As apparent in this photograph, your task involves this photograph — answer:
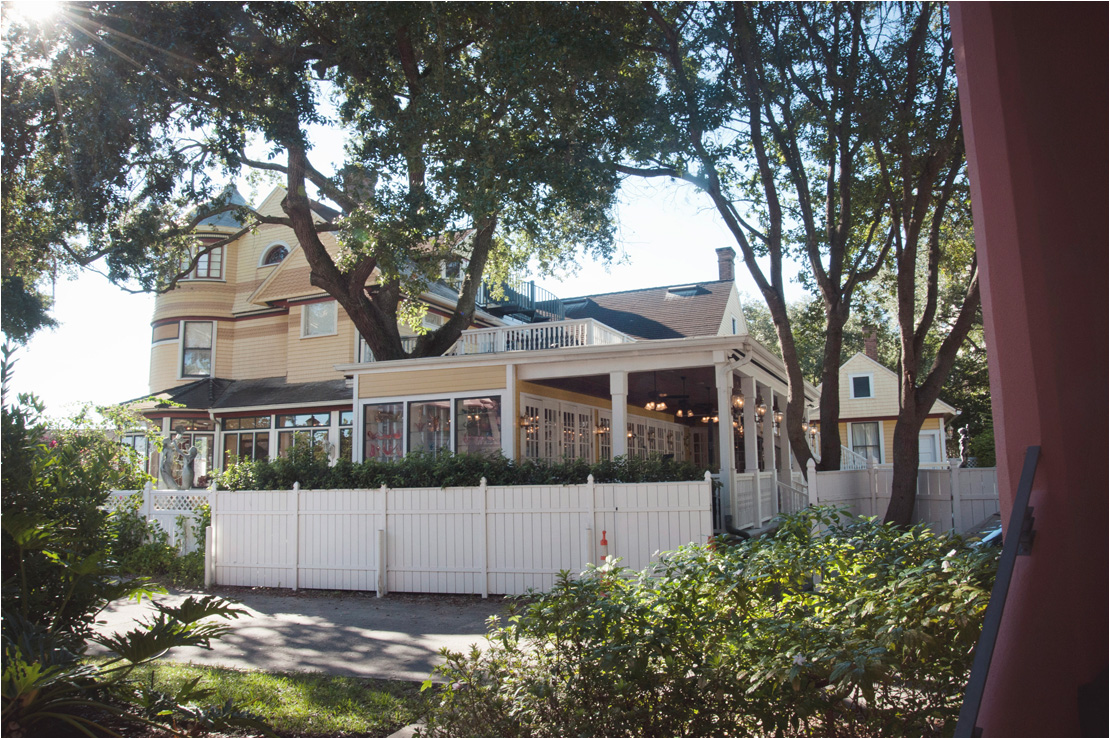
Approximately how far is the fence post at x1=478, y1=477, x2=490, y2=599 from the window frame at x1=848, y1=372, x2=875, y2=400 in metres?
24.3

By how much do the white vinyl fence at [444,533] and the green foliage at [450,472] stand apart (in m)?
0.64

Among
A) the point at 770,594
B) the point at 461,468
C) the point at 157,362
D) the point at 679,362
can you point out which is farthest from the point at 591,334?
the point at 157,362

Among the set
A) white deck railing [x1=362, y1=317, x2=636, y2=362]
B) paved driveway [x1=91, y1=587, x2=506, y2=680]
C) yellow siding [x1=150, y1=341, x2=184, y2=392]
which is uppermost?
yellow siding [x1=150, y1=341, x2=184, y2=392]

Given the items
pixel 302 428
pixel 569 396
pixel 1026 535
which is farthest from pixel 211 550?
pixel 1026 535

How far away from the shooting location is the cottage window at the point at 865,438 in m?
30.3

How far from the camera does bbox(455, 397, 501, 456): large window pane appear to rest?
48.9ft

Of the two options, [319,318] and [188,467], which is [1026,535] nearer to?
[188,467]

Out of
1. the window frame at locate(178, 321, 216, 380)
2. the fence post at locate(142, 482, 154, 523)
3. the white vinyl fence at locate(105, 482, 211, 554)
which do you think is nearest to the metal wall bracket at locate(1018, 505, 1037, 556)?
the white vinyl fence at locate(105, 482, 211, 554)

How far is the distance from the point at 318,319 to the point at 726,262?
1582 centimetres

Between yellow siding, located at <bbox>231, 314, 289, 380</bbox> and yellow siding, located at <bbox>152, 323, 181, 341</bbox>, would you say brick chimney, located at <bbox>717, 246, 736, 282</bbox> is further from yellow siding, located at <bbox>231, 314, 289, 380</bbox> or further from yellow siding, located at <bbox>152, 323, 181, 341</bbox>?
yellow siding, located at <bbox>152, 323, 181, 341</bbox>

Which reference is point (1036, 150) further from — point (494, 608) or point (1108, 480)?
point (494, 608)

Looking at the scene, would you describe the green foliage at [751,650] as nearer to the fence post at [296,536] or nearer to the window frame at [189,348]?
the fence post at [296,536]

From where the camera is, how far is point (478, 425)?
49.3ft

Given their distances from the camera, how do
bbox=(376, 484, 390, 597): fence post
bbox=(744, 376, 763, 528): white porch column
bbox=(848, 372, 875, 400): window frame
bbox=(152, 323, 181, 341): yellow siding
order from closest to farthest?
bbox=(376, 484, 390, 597): fence post, bbox=(744, 376, 763, 528): white porch column, bbox=(152, 323, 181, 341): yellow siding, bbox=(848, 372, 875, 400): window frame
